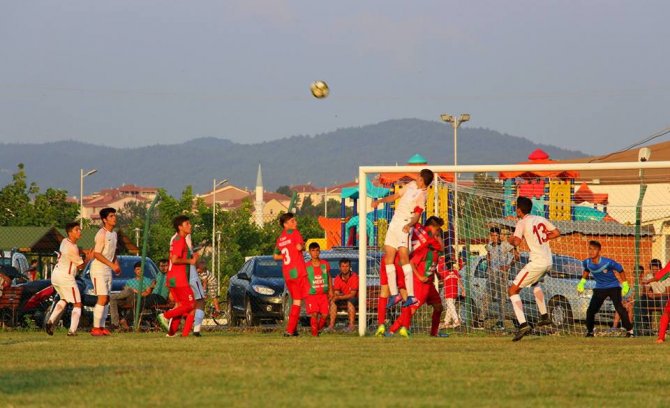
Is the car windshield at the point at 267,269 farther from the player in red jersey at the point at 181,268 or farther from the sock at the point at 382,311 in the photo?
the player in red jersey at the point at 181,268

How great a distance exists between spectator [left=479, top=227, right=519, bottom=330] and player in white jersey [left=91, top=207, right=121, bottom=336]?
7014 millimetres

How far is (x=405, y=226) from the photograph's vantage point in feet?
60.6

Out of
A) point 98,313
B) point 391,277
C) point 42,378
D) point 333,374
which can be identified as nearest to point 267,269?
point 98,313

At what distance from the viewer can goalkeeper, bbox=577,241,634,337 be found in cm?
2248

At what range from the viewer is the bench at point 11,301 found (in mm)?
26812

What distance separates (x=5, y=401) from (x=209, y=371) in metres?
2.36

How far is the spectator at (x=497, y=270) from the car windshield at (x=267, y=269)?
4.88 metres

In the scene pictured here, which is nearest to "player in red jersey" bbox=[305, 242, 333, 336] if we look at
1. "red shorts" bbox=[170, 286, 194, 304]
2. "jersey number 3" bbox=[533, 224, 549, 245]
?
"red shorts" bbox=[170, 286, 194, 304]

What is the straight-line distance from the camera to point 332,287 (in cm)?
2386

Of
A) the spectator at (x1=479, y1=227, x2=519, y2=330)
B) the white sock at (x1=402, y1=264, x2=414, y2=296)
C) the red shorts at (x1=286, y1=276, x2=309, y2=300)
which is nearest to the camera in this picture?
the white sock at (x1=402, y1=264, x2=414, y2=296)

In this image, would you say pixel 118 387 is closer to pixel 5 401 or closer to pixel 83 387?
pixel 83 387

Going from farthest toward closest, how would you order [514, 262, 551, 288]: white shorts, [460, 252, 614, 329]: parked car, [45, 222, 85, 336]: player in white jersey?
[460, 252, 614, 329]: parked car
[45, 222, 85, 336]: player in white jersey
[514, 262, 551, 288]: white shorts

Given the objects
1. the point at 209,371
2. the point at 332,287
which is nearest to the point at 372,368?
the point at 209,371

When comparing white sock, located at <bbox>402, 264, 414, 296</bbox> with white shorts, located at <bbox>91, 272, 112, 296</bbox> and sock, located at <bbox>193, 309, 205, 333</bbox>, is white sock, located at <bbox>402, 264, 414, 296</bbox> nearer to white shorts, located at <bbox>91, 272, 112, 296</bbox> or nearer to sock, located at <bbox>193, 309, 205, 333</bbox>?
sock, located at <bbox>193, 309, 205, 333</bbox>
